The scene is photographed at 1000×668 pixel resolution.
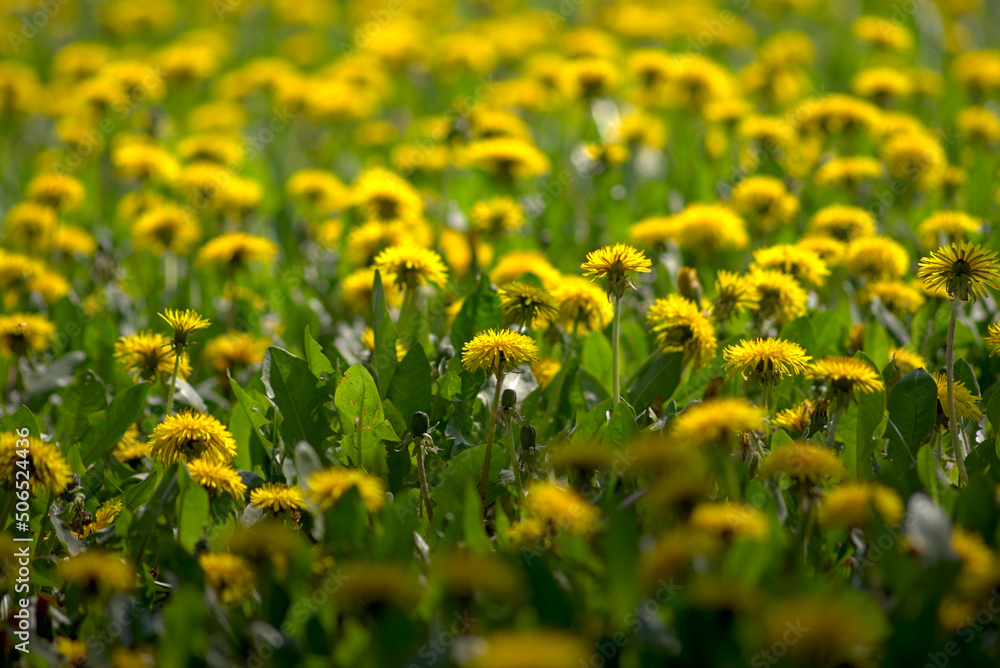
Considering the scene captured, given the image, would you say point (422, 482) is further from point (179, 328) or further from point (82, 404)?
point (82, 404)

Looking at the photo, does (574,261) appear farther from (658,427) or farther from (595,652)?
(595,652)

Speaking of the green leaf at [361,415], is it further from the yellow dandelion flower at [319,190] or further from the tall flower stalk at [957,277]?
the yellow dandelion flower at [319,190]

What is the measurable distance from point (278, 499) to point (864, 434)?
145 centimetres

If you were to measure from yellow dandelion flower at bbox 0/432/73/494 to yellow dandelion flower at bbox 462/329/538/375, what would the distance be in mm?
947

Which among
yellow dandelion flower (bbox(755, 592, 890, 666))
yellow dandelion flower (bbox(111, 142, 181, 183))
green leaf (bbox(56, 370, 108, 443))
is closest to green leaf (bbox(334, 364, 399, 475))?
green leaf (bbox(56, 370, 108, 443))

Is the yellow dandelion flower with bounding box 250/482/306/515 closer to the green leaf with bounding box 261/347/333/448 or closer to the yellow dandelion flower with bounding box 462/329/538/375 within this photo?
the green leaf with bounding box 261/347/333/448

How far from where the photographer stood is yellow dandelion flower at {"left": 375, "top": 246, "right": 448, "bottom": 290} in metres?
3.01

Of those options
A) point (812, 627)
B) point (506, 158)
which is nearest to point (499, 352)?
point (812, 627)

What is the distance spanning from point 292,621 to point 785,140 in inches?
144

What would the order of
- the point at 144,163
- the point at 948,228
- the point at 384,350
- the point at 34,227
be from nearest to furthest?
the point at 384,350
the point at 948,228
the point at 34,227
the point at 144,163

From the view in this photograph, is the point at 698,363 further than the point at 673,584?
Yes

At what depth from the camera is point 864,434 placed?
257 centimetres

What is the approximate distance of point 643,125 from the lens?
4.98 m

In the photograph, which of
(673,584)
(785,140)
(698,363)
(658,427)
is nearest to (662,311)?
(698,363)
